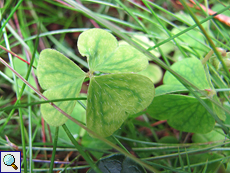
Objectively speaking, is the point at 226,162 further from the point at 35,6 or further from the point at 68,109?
the point at 35,6

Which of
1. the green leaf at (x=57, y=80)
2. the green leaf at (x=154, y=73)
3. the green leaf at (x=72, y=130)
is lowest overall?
the green leaf at (x=72, y=130)

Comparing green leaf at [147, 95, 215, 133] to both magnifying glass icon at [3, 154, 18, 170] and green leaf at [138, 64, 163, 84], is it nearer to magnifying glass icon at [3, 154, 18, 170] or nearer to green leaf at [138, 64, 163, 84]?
green leaf at [138, 64, 163, 84]

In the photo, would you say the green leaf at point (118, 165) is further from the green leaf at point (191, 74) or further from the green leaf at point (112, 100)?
the green leaf at point (191, 74)

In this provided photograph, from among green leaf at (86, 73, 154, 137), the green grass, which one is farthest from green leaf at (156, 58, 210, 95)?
green leaf at (86, 73, 154, 137)

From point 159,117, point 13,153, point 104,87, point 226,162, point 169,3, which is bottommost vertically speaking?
point 226,162

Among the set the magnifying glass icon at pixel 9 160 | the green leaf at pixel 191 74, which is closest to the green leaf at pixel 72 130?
the magnifying glass icon at pixel 9 160

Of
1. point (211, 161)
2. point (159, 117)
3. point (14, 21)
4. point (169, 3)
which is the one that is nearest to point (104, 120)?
point (159, 117)
